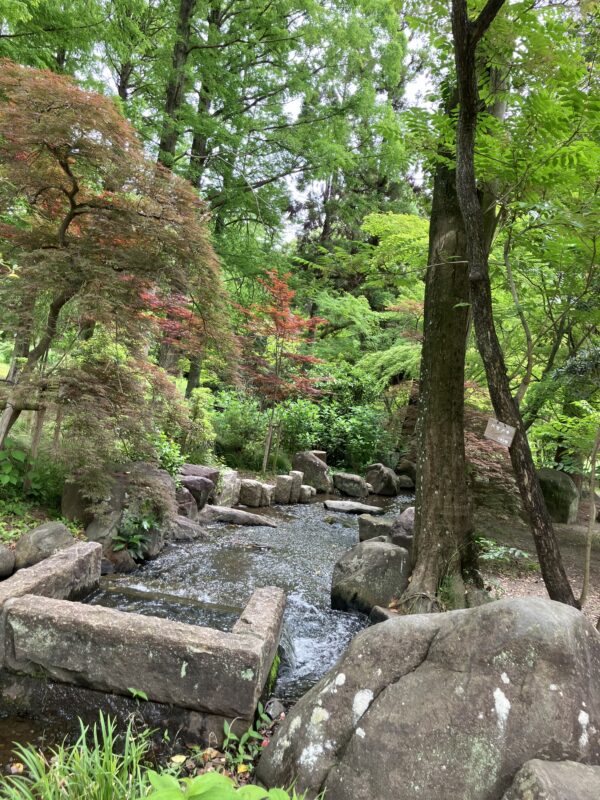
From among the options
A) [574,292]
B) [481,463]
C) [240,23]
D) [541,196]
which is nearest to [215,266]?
[541,196]

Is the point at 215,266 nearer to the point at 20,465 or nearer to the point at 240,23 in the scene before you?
the point at 20,465

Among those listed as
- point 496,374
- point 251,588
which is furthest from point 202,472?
point 496,374

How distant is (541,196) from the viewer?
3.45 meters

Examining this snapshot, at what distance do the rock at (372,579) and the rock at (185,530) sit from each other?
7.26ft

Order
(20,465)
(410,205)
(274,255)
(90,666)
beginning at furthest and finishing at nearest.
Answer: (410,205)
(274,255)
(20,465)
(90,666)

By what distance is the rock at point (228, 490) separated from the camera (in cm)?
782

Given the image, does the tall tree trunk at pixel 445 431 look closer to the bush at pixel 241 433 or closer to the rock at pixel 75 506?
the rock at pixel 75 506

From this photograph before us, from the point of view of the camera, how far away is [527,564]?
5.84m

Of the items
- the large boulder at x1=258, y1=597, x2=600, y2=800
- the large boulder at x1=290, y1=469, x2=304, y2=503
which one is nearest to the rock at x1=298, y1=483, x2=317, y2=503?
the large boulder at x1=290, y1=469, x2=304, y2=503

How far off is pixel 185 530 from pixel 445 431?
360cm

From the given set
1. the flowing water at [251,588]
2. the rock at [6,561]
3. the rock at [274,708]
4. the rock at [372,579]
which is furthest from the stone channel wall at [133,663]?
the rock at [372,579]

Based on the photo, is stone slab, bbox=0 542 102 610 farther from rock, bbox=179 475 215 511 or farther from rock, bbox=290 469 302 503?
rock, bbox=290 469 302 503

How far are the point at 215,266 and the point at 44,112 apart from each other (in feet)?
6.15

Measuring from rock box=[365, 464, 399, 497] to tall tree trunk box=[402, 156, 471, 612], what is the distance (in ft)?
22.8
